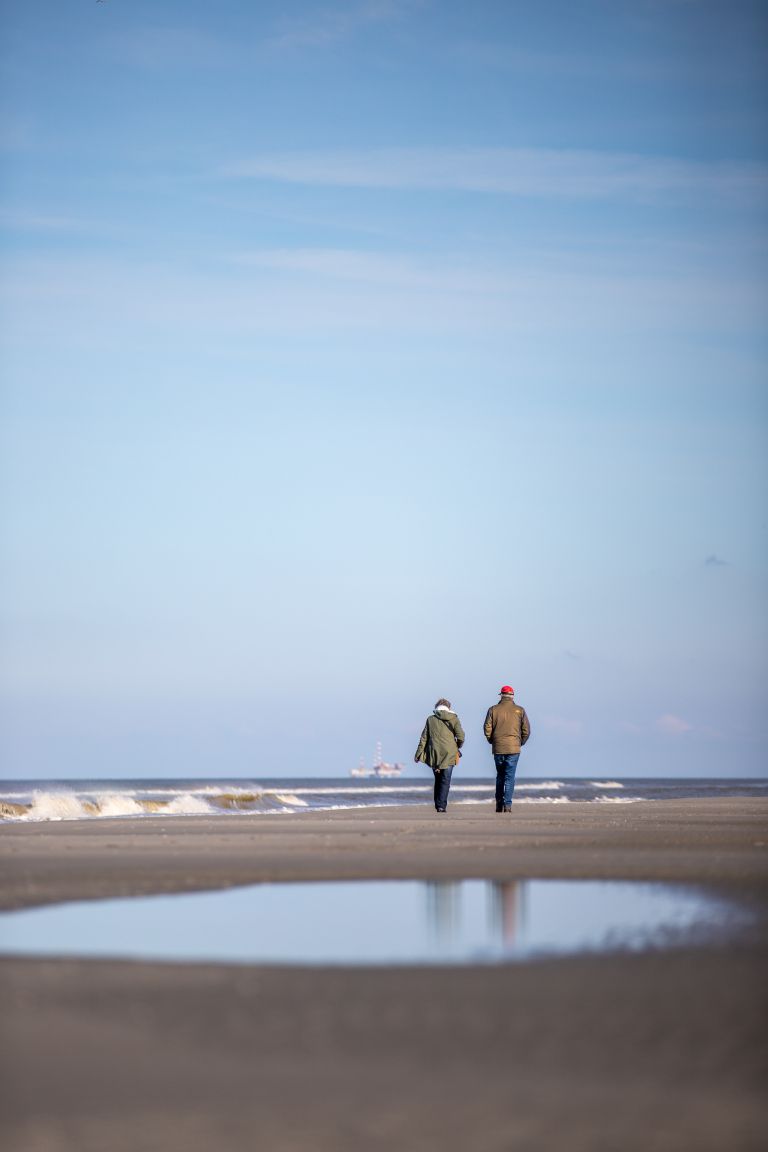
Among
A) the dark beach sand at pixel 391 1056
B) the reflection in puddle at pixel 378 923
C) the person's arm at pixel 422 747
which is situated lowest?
the dark beach sand at pixel 391 1056

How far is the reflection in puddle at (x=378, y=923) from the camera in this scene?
6902mm

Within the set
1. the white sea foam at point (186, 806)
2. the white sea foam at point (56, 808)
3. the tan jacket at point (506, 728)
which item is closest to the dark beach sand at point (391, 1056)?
the tan jacket at point (506, 728)

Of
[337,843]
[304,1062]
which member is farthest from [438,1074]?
[337,843]

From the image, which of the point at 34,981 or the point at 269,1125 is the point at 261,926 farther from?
the point at 269,1125

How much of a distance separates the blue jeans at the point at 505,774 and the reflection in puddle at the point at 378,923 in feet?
49.4

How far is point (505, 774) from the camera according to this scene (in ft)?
83.5

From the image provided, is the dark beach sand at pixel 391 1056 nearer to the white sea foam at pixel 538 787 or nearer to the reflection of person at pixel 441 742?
the reflection of person at pixel 441 742

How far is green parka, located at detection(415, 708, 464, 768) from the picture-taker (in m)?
25.5

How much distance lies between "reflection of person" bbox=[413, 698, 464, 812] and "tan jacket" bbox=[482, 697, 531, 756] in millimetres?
630

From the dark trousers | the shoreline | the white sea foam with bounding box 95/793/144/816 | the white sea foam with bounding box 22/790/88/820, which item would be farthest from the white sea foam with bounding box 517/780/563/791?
the shoreline

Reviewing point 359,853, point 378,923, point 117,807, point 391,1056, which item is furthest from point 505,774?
point 391,1056

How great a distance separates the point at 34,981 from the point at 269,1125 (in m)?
2.45

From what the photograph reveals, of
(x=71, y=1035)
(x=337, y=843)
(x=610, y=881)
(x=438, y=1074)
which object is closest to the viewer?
(x=438, y=1074)

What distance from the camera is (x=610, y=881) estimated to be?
10.6m
